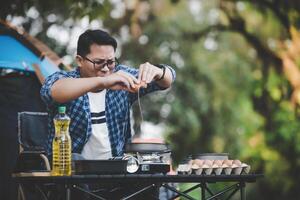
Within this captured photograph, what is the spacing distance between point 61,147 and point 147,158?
0.50 meters

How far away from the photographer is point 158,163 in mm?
4555

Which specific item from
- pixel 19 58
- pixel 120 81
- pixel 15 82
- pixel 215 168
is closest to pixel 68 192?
pixel 120 81

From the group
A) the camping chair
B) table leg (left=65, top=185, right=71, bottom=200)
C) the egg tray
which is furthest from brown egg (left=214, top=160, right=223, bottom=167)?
the camping chair

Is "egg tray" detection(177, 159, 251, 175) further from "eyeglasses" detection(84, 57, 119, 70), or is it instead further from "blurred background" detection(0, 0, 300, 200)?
"blurred background" detection(0, 0, 300, 200)

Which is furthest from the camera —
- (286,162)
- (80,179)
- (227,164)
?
(286,162)

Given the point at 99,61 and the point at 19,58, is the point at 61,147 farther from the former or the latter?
the point at 19,58

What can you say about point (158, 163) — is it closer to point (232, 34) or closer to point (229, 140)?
point (229, 140)

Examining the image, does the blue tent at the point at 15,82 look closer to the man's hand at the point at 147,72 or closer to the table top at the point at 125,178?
the man's hand at the point at 147,72

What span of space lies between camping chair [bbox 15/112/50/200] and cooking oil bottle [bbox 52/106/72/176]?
592 millimetres

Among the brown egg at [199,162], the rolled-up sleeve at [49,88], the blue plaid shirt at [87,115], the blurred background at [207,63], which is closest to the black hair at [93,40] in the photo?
the blue plaid shirt at [87,115]

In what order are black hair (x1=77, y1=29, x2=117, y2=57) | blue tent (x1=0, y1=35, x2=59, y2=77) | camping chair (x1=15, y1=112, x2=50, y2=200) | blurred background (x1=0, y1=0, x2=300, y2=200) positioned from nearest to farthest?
black hair (x1=77, y1=29, x2=117, y2=57)
camping chair (x1=15, y1=112, x2=50, y2=200)
blue tent (x1=0, y1=35, x2=59, y2=77)
blurred background (x1=0, y1=0, x2=300, y2=200)

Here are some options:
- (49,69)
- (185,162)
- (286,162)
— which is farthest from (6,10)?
(286,162)

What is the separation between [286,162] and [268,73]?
14.4 feet

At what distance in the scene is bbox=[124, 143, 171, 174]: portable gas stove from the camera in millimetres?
4543
